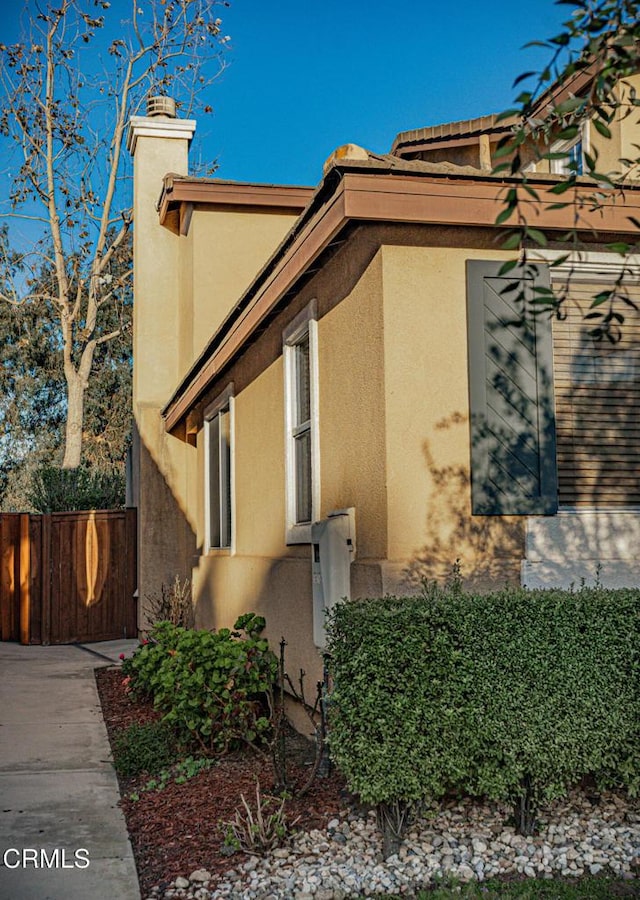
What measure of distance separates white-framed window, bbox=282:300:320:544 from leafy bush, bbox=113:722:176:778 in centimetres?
175

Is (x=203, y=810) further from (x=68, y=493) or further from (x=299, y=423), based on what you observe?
(x=68, y=493)

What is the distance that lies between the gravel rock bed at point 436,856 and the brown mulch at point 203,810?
8.1 inches

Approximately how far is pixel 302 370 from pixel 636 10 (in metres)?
4.95

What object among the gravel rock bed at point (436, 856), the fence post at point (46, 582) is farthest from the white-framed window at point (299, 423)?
the fence post at point (46, 582)

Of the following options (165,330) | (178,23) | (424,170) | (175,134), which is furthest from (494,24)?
(178,23)

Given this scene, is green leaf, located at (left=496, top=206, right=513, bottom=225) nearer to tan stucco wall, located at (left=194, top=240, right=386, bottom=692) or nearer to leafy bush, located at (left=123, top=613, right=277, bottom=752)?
tan stucco wall, located at (left=194, top=240, right=386, bottom=692)

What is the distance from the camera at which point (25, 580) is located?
15969 mm

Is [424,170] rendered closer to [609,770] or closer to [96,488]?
[609,770]

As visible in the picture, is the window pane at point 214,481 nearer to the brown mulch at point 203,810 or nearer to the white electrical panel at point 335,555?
the brown mulch at point 203,810

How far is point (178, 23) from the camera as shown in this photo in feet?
77.3

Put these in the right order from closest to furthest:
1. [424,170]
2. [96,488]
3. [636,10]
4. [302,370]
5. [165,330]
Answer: [636,10] → [424,170] → [302,370] → [165,330] → [96,488]

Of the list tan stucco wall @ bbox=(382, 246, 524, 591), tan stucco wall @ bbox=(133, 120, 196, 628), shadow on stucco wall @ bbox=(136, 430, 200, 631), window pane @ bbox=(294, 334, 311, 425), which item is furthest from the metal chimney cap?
tan stucco wall @ bbox=(382, 246, 524, 591)

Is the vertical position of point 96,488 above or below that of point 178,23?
below

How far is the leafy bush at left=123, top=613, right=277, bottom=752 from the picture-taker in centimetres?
692
